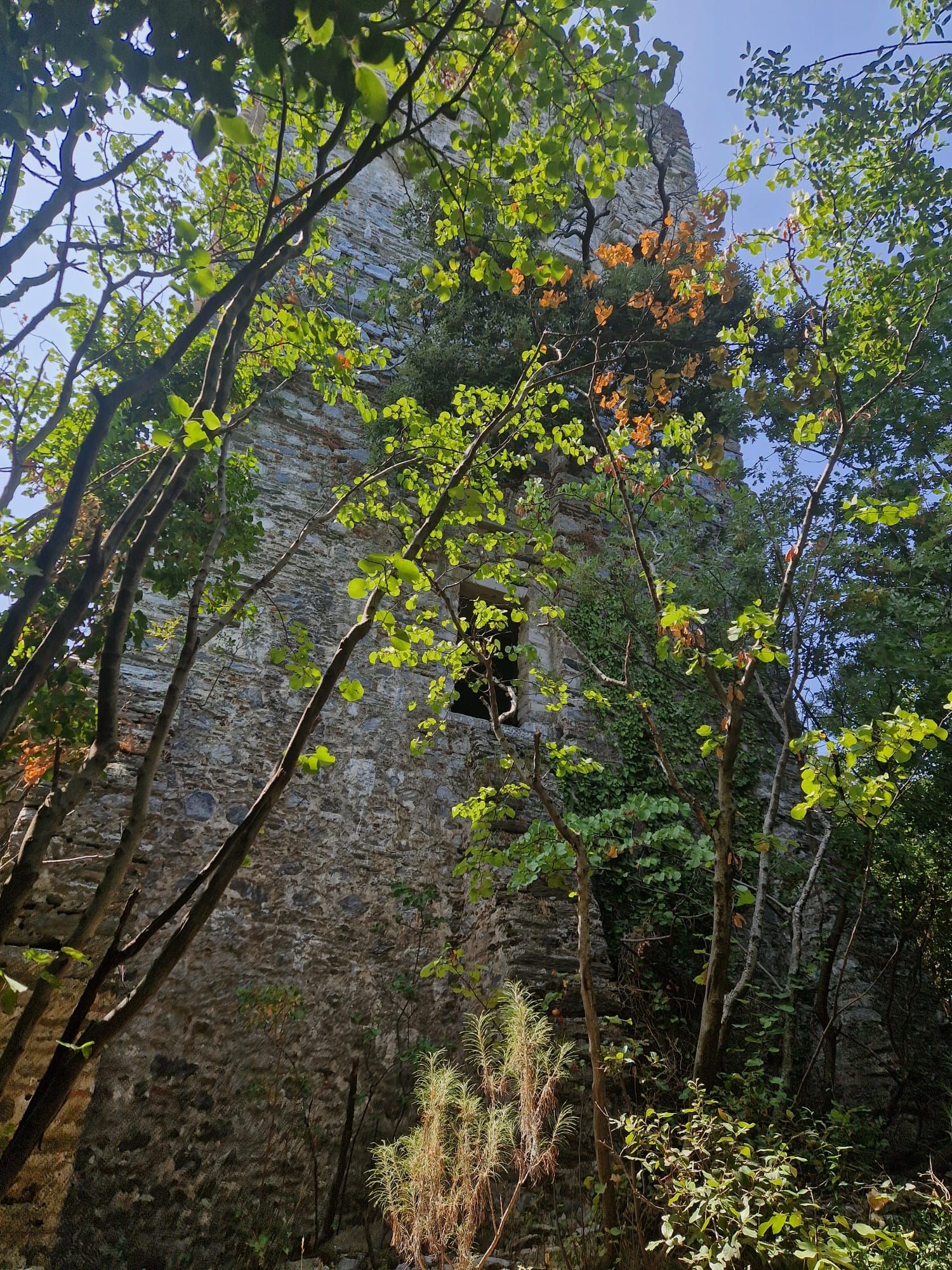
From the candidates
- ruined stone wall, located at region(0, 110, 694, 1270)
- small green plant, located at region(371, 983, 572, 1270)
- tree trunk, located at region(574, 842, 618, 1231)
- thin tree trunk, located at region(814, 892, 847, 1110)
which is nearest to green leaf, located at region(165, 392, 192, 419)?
ruined stone wall, located at region(0, 110, 694, 1270)

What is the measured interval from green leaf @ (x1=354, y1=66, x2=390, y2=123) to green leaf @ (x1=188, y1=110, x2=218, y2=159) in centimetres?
34

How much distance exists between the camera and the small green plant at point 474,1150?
2.81 meters

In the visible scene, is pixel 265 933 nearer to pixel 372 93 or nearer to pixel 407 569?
pixel 407 569

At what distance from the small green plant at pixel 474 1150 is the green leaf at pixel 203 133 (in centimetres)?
315

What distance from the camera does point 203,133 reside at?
1538 mm

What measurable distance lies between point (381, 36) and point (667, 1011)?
470 centimetres

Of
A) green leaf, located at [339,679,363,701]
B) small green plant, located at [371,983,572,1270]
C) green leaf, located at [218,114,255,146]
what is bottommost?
small green plant, located at [371,983,572,1270]

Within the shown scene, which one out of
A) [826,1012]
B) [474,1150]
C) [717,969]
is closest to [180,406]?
[717,969]

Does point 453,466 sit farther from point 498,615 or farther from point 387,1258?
point 387,1258

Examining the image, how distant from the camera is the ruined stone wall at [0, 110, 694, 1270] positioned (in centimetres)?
332

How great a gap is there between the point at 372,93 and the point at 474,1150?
3621 millimetres

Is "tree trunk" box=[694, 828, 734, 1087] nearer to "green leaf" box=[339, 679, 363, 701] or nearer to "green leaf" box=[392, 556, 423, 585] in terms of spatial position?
"green leaf" box=[339, 679, 363, 701]

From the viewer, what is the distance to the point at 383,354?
418cm

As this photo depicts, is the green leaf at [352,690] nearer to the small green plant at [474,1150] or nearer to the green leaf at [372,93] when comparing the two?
the green leaf at [372,93]
